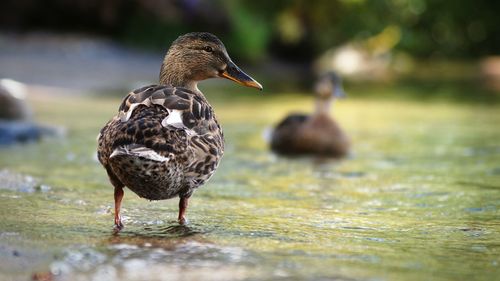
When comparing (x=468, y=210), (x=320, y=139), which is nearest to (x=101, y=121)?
(x=320, y=139)

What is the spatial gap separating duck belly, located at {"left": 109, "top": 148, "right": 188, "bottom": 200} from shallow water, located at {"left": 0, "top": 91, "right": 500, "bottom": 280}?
0.27 meters

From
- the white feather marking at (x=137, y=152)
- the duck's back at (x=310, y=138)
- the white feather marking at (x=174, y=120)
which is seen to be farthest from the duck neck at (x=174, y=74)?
the duck's back at (x=310, y=138)

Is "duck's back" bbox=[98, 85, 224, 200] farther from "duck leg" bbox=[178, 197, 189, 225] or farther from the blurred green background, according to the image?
the blurred green background

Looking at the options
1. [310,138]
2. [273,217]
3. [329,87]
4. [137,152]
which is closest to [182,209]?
[273,217]

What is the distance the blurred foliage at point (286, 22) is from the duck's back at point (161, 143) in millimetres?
16886

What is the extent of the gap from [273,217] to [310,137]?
4.71 m

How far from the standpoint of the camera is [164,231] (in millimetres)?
5465

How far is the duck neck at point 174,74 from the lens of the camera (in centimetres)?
629

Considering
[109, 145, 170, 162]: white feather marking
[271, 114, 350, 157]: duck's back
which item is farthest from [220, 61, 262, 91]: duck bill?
[271, 114, 350, 157]: duck's back

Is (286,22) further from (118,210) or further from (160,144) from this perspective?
(160,144)

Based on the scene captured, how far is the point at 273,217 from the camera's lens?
20.2 feet

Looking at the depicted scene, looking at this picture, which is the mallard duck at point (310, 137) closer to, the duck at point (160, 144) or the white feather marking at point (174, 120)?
the duck at point (160, 144)

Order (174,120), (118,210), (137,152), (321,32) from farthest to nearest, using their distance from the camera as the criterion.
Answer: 1. (321,32)
2. (118,210)
3. (174,120)
4. (137,152)

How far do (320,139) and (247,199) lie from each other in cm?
387
